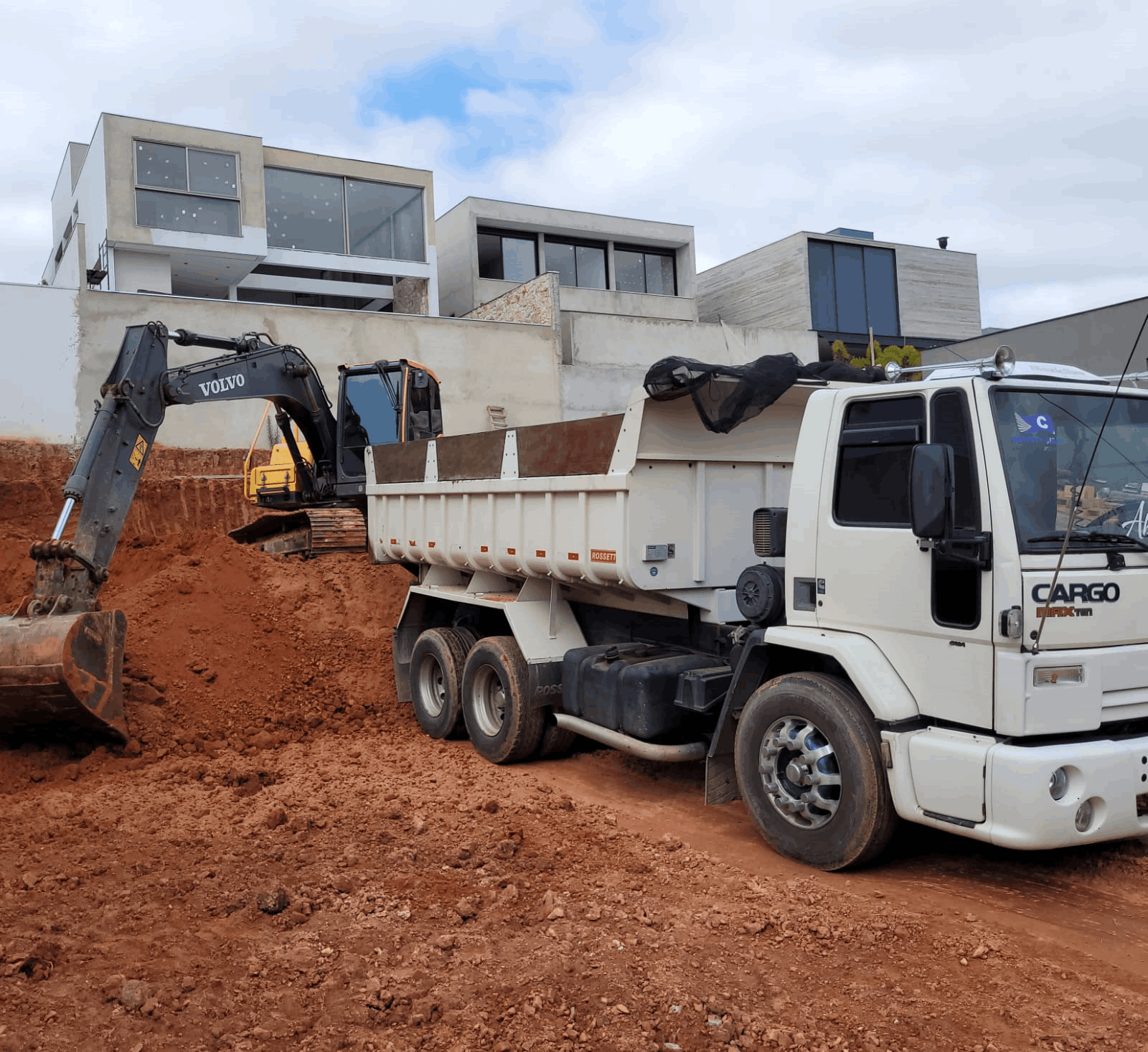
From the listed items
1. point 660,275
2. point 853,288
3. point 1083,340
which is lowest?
point 1083,340

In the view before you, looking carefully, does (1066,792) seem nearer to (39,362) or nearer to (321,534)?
(321,534)

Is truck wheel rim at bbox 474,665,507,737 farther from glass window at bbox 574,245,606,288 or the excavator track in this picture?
glass window at bbox 574,245,606,288

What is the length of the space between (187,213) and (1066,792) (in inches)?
1146

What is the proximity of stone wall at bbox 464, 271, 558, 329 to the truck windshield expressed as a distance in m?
22.8

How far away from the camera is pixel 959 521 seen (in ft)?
15.2

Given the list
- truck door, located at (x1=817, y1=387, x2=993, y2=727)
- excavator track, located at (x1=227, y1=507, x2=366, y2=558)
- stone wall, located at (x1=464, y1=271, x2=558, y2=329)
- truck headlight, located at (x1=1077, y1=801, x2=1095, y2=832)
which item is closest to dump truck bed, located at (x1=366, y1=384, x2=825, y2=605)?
truck door, located at (x1=817, y1=387, x2=993, y2=727)

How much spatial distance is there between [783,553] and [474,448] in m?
3.16

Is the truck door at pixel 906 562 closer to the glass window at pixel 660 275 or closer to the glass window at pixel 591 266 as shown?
the glass window at pixel 591 266

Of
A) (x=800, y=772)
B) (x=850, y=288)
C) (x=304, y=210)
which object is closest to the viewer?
(x=800, y=772)

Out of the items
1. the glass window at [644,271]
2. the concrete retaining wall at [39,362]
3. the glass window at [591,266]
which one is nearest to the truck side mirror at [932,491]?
the concrete retaining wall at [39,362]

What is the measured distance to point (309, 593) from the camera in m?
11.5

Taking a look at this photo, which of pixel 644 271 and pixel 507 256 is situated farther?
pixel 644 271

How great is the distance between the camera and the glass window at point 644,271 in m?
37.7

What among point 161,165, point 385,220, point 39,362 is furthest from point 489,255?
point 39,362
